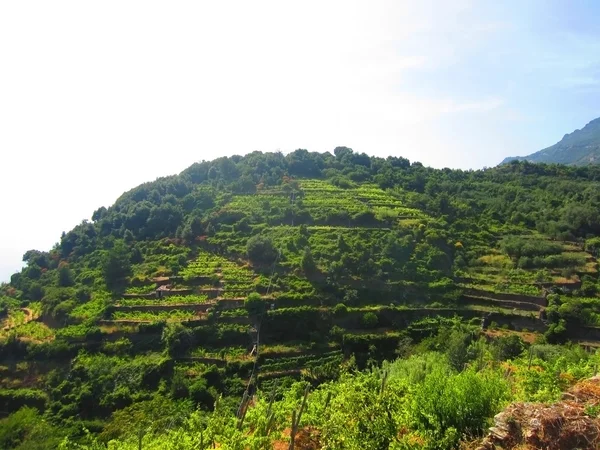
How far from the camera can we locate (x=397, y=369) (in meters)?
25.5

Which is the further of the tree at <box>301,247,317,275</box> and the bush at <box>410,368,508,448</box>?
the tree at <box>301,247,317,275</box>

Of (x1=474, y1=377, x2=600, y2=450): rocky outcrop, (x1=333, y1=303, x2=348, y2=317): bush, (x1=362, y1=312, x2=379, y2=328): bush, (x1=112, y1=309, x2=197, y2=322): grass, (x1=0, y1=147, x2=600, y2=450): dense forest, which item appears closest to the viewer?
(x1=474, y1=377, x2=600, y2=450): rocky outcrop

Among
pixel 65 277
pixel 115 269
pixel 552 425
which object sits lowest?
pixel 552 425

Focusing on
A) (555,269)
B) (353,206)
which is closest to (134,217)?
(353,206)

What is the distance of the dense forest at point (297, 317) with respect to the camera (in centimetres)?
1561

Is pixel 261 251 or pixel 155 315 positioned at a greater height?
pixel 261 251

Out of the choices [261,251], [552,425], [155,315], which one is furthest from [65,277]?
[552,425]

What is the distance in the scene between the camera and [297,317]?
128 ft

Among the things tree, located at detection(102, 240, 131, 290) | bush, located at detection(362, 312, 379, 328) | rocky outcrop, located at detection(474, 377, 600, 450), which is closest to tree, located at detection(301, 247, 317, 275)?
bush, located at detection(362, 312, 379, 328)

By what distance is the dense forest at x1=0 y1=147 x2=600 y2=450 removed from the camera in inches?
615

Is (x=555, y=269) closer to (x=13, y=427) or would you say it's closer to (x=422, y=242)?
(x=422, y=242)

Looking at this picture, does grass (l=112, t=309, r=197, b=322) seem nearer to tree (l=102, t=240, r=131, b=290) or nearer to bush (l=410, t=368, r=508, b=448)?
tree (l=102, t=240, r=131, b=290)

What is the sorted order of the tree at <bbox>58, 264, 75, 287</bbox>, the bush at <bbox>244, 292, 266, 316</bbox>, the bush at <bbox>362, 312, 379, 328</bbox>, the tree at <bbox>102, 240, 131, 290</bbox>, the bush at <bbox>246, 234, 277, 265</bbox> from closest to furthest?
the bush at <bbox>362, 312, 379, 328</bbox>, the bush at <bbox>244, 292, 266, 316</bbox>, the bush at <bbox>246, 234, 277, 265</bbox>, the tree at <bbox>102, 240, 131, 290</bbox>, the tree at <bbox>58, 264, 75, 287</bbox>

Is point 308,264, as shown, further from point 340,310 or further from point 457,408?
point 457,408
